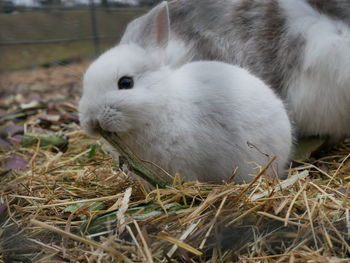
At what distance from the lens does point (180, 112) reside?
1.86m

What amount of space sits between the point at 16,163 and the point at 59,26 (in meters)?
3.32

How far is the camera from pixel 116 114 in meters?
1.72

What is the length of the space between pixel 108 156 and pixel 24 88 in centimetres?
327

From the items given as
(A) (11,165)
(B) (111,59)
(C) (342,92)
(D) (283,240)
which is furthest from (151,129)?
(C) (342,92)

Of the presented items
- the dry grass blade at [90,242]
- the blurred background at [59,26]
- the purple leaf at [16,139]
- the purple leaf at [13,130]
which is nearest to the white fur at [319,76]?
the blurred background at [59,26]

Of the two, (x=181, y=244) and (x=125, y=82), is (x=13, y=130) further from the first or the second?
(x=181, y=244)

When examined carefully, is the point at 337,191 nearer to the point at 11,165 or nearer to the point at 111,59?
the point at 111,59

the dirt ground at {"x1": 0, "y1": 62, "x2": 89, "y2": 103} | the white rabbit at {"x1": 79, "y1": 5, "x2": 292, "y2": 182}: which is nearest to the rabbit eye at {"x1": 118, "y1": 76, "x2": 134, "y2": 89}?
→ the white rabbit at {"x1": 79, "y1": 5, "x2": 292, "y2": 182}

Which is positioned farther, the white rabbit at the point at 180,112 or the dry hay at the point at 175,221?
the white rabbit at the point at 180,112

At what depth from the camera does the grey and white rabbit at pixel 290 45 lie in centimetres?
240

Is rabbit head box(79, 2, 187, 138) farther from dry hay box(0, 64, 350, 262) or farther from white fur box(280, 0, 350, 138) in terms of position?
white fur box(280, 0, 350, 138)

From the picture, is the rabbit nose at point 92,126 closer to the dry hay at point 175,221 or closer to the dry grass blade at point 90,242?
the dry hay at point 175,221

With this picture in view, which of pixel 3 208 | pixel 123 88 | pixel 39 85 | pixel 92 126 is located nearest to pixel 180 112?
pixel 123 88

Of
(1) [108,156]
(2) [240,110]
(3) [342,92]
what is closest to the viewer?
(2) [240,110]
